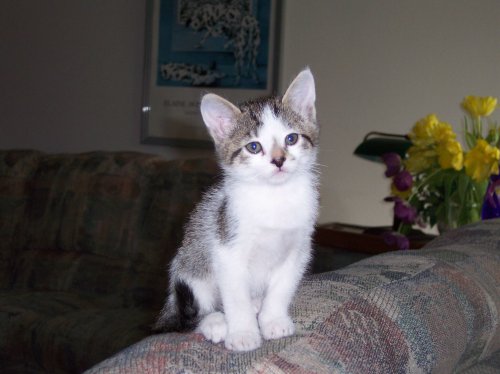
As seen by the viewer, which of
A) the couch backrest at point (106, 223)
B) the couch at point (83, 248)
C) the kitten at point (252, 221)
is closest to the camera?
the kitten at point (252, 221)

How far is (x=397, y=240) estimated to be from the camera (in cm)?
192

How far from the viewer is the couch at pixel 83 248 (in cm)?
224

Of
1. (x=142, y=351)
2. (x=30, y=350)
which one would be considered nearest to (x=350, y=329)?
(x=142, y=351)

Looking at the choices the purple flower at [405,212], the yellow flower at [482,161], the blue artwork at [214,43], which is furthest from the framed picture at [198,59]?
the yellow flower at [482,161]

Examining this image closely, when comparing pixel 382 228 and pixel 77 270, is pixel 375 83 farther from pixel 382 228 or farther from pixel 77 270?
pixel 77 270

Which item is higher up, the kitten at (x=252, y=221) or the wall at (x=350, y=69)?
the wall at (x=350, y=69)

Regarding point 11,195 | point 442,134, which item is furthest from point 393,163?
point 11,195

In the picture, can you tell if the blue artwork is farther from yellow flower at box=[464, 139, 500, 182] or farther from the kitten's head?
the kitten's head

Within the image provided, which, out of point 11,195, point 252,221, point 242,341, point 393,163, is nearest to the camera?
point 242,341

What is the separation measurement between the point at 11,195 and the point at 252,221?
2322 mm

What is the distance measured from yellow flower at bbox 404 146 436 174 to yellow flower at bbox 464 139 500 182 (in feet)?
0.42

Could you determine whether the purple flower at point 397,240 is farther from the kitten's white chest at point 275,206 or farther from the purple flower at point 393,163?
the kitten's white chest at point 275,206

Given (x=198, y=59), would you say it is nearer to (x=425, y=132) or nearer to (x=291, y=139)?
(x=425, y=132)

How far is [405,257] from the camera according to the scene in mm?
1044
